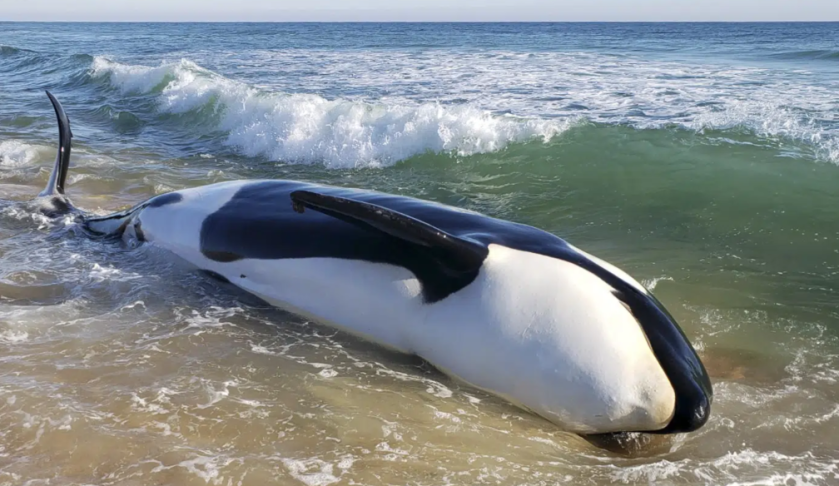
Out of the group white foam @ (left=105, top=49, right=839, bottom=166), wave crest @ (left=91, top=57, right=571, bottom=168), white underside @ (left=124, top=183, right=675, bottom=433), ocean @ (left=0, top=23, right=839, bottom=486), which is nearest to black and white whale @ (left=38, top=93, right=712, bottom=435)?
white underside @ (left=124, top=183, right=675, bottom=433)

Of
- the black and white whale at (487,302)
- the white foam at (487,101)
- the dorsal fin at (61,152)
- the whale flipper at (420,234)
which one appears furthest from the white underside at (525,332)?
the white foam at (487,101)

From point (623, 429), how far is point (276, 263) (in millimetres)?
2728

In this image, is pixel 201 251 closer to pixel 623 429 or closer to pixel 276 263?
pixel 276 263

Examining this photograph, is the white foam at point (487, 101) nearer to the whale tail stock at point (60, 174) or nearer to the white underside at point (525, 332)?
the whale tail stock at point (60, 174)

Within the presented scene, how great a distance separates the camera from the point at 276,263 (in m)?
5.35

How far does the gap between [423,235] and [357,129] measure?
33.1 feet

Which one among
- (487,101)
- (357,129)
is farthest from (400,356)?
(487,101)

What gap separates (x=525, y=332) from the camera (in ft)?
13.6

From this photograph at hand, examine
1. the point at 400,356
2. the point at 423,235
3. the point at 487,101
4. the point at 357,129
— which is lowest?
the point at 400,356

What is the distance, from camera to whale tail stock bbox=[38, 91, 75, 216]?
25.6 ft

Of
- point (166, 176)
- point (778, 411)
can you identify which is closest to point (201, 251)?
point (778, 411)

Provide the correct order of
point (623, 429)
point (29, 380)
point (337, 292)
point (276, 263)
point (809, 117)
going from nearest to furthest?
point (623, 429), point (29, 380), point (337, 292), point (276, 263), point (809, 117)

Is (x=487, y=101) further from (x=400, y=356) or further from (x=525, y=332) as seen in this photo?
(x=525, y=332)

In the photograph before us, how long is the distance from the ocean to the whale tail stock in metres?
0.25
